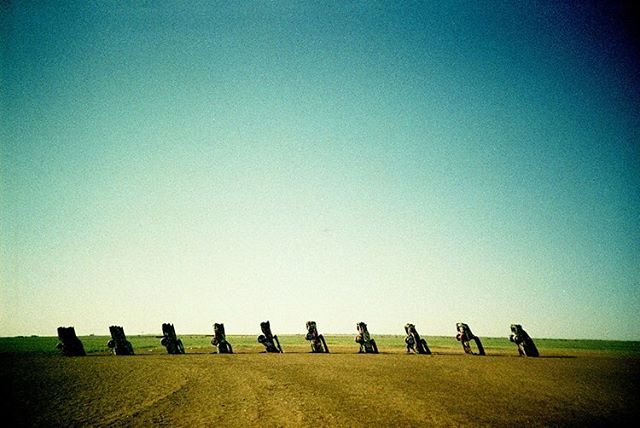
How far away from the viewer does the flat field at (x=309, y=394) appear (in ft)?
39.6

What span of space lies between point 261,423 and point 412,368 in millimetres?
15658

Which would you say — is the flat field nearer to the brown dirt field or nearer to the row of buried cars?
the brown dirt field

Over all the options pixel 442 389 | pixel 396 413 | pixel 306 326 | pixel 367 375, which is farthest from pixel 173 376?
pixel 306 326

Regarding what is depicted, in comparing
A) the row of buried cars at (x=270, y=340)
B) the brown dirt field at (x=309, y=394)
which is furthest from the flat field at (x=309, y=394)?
the row of buried cars at (x=270, y=340)

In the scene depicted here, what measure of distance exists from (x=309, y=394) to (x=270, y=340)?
23601 millimetres

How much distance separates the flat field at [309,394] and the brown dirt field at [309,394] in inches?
1.9

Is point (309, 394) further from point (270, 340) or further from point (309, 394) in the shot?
point (270, 340)

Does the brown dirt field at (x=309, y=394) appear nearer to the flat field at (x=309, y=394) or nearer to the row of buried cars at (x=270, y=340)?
the flat field at (x=309, y=394)

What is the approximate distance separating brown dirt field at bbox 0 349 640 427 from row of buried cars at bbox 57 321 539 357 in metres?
6.42

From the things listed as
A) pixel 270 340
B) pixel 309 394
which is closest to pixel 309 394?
pixel 309 394

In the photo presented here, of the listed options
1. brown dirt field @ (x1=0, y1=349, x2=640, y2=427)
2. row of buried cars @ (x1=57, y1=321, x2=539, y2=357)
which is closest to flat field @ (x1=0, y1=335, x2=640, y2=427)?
brown dirt field @ (x1=0, y1=349, x2=640, y2=427)

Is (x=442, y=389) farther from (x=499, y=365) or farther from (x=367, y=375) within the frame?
(x=499, y=365)

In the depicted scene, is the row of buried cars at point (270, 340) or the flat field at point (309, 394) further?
the row of buried cars at point (270, 340)

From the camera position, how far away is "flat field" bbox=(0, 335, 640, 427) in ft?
39.6
